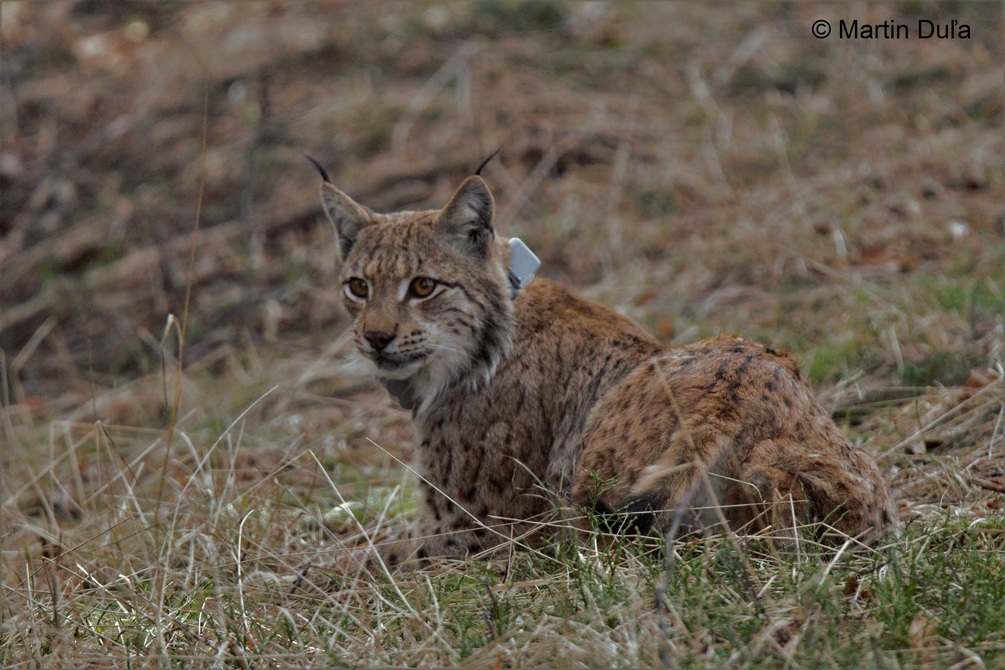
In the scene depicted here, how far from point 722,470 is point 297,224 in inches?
239

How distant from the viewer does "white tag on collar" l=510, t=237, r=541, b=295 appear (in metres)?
4.19

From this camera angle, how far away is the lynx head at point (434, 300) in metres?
3.97

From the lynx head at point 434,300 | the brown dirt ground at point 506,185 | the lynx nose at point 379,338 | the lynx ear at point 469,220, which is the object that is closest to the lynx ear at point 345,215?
the lynx head at point 434,300

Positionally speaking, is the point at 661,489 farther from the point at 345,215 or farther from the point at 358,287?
the point at 345,215

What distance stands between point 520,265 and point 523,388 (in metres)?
0.48

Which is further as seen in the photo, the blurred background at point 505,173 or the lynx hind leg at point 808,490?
the blurred background at point 505,173

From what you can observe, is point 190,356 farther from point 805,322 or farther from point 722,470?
point 722,470

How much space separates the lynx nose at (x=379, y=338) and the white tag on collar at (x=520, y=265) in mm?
533

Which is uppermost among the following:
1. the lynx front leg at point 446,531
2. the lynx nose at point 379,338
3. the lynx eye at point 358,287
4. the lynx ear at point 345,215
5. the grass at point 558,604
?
the lynx ear at point 345,215

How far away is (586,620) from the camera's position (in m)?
2.89

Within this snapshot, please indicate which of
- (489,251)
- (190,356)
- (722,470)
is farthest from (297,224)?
(722,470)

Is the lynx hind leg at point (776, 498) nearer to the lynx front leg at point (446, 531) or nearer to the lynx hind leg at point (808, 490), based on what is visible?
the lynx hind leg at point (808, 490)

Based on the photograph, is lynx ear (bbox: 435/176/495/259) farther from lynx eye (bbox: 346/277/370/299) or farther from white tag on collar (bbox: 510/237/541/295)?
lynx eye (bbox: 346/277/370/299)

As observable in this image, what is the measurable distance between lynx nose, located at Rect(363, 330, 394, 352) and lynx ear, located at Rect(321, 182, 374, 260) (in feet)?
1.84
